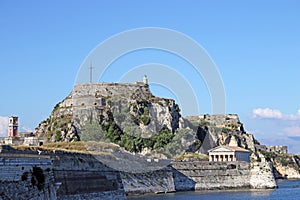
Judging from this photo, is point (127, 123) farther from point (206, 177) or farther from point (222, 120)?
point (222, 120)

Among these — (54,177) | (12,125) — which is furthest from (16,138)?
(54,177)

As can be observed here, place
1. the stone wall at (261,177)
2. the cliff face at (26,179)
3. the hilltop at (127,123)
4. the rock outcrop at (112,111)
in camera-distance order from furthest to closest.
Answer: the rock outcrop at (112,111), the hilltop at (127,123), the stone wall at (261,177), the cliff face at (26,179)

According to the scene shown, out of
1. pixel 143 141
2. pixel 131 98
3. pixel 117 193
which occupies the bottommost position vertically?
pixel 117 193

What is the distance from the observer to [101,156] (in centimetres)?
5262

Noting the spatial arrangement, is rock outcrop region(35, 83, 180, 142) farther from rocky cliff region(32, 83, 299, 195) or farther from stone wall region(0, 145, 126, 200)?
stone wall region(0, 145, 126, 200)

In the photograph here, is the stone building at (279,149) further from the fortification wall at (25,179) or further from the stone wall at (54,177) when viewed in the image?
the fortification wall at (25,179)

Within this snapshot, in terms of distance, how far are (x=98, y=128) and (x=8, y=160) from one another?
7545 cm

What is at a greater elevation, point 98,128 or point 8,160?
point 98,128

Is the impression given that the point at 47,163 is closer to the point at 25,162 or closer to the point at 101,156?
the point at 25,162

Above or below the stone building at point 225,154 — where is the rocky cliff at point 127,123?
above

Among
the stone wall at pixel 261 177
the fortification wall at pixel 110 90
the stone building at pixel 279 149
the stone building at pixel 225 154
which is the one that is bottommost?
the stone wall at pixel 261 177

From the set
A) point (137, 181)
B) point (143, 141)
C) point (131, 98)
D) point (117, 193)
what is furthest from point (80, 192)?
point (131, 98)

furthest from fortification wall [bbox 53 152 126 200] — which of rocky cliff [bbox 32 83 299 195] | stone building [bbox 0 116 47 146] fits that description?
rocky cliff [bbox 32 83 299 195]

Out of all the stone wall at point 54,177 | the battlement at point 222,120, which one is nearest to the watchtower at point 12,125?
the stone wall at point 54,177
